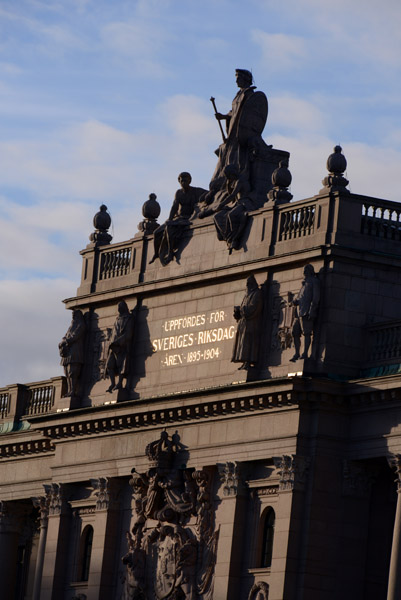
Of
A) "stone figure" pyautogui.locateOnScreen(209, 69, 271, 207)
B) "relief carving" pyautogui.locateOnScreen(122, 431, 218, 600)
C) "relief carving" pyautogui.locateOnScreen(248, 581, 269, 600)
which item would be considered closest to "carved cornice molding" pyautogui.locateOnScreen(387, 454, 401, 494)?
"relief carving" pyautogui.locateOnScreen(248, 581, 269, 600)

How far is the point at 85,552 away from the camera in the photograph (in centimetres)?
6844

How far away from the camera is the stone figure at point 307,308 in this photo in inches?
2346

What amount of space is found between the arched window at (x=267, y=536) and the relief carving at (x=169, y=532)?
1721 millimetres

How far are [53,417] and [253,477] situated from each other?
998cm

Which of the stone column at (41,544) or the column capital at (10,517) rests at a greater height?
the column capital at (10,517)

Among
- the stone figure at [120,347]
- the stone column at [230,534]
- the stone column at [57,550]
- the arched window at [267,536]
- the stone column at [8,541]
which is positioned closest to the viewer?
the arched window at [267,536]

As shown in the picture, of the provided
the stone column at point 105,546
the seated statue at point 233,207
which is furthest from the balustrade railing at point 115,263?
the stone column at point 105,546

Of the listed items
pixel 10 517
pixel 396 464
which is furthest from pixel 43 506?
pixel 396 464

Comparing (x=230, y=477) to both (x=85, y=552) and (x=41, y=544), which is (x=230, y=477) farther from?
(x=41, y=544)

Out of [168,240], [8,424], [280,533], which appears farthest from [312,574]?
[8,424]

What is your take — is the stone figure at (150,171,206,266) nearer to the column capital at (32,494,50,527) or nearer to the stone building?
the stone building

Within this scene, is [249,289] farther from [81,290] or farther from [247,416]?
[81,290]

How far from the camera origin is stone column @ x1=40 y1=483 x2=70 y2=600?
68688mm

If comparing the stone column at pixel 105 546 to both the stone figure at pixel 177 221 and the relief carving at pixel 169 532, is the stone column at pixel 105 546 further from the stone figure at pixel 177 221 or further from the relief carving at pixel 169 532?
the stone figure at pixel 177 221
